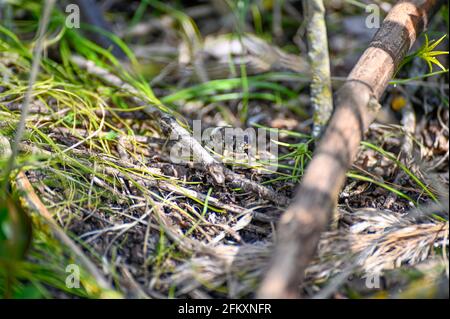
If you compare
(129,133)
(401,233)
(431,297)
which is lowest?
(431,297)

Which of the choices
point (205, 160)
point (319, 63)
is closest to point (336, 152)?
point (205, 160)

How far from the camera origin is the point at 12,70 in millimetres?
1797

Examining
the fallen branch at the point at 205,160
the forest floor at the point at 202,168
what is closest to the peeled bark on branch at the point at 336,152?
the forest floor at the point at 202,168

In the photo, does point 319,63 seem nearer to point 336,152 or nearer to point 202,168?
point 202,168

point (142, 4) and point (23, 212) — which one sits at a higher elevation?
point (142, 4)

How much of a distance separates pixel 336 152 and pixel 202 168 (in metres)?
0.51

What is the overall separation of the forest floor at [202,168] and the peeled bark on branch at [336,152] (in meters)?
0.17

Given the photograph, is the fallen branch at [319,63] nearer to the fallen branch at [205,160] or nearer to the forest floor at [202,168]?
the forest floor at [202,168]

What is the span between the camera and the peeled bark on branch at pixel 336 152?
0.90 m

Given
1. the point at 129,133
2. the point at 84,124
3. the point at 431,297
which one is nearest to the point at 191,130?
the point at 129,133

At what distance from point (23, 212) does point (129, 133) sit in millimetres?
573

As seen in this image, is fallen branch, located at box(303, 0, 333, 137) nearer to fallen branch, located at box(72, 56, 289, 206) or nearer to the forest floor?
the forest floor
